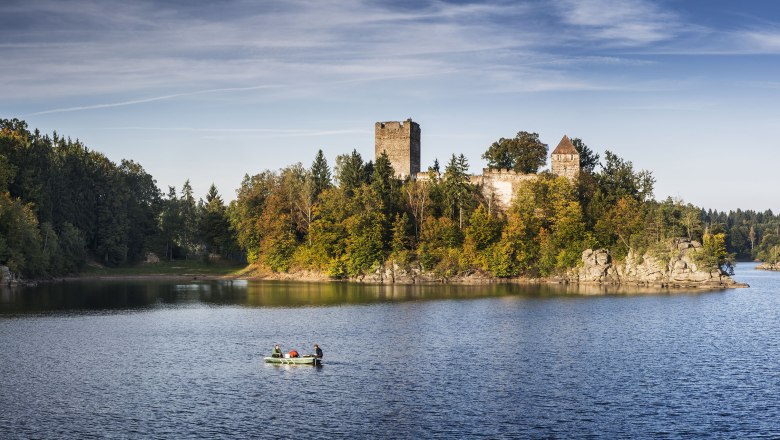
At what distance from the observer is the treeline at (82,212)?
378 feet

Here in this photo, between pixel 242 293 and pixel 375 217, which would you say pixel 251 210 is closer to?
pixel 375 217

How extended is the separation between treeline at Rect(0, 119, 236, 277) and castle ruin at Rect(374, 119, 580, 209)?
124 feet

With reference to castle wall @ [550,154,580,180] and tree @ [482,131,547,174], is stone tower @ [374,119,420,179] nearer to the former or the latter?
tree @ [482,131,547,174]

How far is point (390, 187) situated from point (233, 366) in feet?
272

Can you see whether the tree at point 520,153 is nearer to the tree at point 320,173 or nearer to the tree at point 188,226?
the tree at point 320,173

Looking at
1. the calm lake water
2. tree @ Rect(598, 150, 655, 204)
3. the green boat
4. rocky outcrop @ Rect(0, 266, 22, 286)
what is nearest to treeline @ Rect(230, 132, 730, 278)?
tree @ Rect(598, 150, 655, 204)

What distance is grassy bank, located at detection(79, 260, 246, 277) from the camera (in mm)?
140500

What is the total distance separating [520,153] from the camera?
134 m

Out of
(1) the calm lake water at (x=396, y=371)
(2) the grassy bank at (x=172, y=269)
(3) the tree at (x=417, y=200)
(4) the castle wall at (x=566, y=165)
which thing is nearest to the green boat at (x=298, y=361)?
(1) the calm lake water at (x=396, y=371)

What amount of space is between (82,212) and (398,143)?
59.2 meters

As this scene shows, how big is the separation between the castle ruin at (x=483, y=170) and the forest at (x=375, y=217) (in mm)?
1686

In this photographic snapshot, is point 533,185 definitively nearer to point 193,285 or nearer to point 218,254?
point 193,285

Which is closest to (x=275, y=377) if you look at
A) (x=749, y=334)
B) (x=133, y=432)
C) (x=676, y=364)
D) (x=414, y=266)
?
(x=133, y=432)

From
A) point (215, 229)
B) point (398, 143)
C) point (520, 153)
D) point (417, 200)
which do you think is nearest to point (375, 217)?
point (417, 200)
